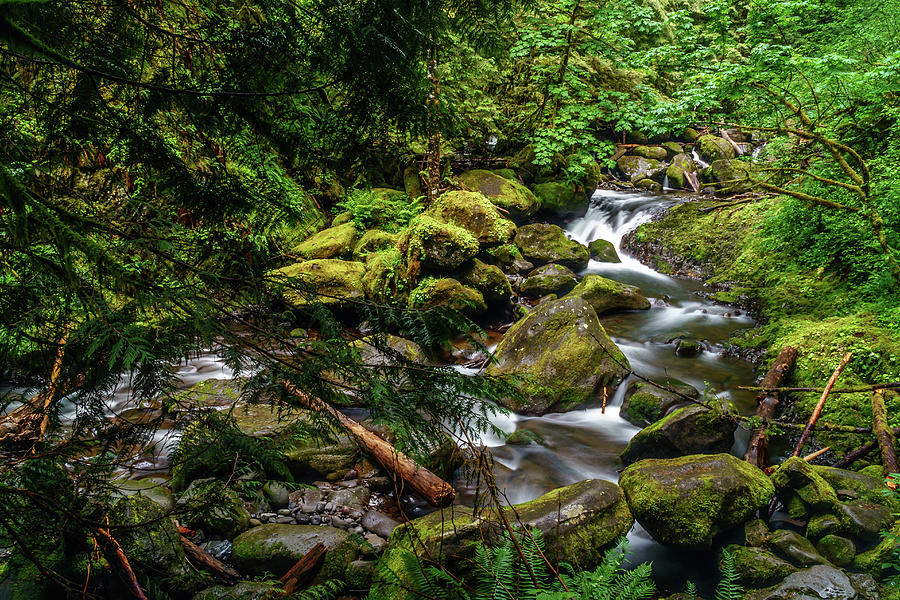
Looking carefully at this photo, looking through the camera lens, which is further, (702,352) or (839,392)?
(702,352)

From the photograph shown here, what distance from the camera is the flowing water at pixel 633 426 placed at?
4645 millimetres

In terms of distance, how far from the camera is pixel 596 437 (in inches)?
261

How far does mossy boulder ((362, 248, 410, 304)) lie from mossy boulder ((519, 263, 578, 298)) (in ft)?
10.8

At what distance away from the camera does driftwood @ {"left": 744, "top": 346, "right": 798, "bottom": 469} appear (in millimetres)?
5375

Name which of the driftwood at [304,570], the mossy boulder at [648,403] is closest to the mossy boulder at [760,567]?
the mossy boulder at [648,403]

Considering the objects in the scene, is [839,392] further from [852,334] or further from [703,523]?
[703,523]

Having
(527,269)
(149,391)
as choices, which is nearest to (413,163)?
(527,269)

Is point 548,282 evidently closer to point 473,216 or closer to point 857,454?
point 473,216

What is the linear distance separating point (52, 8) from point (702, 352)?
978 cm

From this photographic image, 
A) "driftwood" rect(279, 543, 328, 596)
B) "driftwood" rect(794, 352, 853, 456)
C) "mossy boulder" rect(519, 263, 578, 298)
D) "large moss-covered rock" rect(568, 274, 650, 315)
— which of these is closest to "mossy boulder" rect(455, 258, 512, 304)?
"mossy boulder" rect(519, 263, 578, 298)

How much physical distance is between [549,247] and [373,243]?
5.12m

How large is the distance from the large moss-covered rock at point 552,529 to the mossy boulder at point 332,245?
8379 millimetres

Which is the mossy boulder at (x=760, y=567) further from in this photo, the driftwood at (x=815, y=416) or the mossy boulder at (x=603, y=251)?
the mossy boulder at (x=603, y=251)

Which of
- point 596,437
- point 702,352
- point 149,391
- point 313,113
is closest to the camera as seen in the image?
point 149,391
